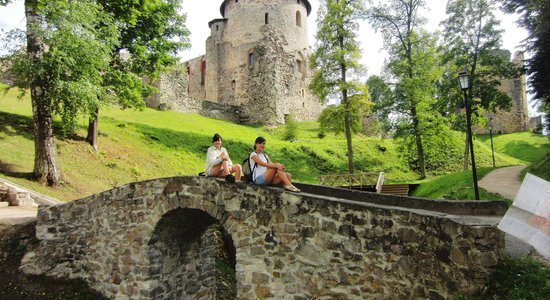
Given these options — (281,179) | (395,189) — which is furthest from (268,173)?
(395,189)

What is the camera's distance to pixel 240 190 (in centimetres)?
724

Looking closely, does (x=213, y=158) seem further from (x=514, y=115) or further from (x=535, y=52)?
(x=514, y=115)

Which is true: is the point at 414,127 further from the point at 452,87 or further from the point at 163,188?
the point at 163,188

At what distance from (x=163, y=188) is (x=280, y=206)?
9.56 feet

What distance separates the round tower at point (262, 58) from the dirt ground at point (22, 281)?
2918cm

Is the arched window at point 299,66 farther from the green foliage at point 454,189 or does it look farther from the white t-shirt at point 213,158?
the white t-shirt at point 213,158

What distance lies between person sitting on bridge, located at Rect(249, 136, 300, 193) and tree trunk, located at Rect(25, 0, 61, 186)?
29.6 ft

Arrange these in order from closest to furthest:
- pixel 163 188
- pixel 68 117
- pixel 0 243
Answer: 1. pixel 163 188
2. pixel 0 243
3. pixel 68 117

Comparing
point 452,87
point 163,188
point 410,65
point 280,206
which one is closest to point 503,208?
point 280,206

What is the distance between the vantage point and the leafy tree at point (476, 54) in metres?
21.5

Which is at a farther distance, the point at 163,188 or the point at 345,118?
the point at 345,118

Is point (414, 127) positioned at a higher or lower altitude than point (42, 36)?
lower

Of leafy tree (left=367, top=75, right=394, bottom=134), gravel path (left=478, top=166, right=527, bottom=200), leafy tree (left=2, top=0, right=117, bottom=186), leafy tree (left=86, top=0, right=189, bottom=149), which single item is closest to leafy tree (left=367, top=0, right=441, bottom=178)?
leafy tree (left=367, top=75, right=394, bottom=134)

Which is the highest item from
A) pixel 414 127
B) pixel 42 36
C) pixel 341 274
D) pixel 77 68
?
pixel 42 36
